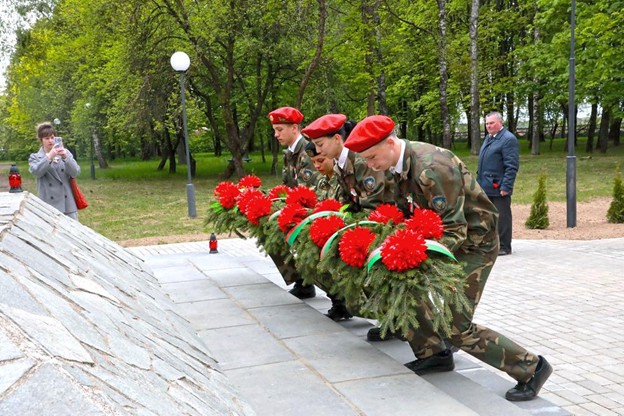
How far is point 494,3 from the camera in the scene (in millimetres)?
31672

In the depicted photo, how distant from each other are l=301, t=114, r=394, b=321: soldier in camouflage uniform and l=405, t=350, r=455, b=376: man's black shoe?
75 cm

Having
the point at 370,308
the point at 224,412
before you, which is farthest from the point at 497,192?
the point at 224,412

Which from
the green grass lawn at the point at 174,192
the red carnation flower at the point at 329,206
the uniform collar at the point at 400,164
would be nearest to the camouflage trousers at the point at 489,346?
the uniform collar at the point at 400,164

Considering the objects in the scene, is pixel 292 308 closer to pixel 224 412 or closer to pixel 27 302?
pixel 224 412

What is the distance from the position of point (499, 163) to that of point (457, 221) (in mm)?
5609

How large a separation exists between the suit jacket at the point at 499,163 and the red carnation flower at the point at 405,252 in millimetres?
5759

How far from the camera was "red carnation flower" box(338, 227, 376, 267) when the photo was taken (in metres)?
3.93

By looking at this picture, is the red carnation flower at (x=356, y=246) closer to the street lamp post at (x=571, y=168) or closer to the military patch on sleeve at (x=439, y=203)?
the military patch on sleeve at (x=439, y=203)

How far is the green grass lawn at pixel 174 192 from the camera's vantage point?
1480 centimetres

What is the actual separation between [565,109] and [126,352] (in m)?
36.6

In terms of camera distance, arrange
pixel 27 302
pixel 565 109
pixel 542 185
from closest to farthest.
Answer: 1. pixel 27 302
2. pixel 542 185
3. pixel 565 109

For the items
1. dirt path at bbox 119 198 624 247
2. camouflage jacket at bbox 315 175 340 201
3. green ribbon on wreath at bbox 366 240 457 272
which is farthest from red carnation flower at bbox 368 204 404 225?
dirt path at bbox 119 198 624 247

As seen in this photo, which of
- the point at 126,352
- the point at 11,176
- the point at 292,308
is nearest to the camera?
the point at 126,352

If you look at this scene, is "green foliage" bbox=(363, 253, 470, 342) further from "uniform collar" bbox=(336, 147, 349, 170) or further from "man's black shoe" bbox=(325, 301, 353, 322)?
"man's black shoe" bbox=(325, 301, 353, 322)
